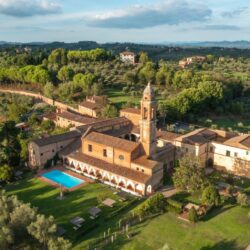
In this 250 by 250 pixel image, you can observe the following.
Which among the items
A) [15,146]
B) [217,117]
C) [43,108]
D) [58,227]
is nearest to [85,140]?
[15,146]

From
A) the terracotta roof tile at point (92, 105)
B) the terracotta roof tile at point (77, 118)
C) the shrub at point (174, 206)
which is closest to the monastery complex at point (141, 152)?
the shrub at point (174, 206)

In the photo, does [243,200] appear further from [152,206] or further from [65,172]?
[65,172]

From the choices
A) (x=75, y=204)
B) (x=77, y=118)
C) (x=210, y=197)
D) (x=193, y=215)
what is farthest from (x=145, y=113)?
(x=77, y=118)

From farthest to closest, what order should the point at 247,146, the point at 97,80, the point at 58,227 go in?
1. the point at 97,80
2. the point at 247,146
3. the point at 58,227

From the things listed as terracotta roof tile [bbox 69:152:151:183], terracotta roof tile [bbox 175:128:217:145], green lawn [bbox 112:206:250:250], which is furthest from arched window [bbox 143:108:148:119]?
green lawn [bbox 112:206:250:250]

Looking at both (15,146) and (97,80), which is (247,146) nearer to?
(15,146)
